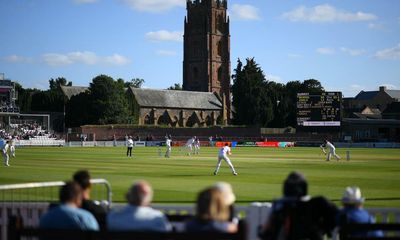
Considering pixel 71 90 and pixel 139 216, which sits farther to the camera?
pixel 71 90

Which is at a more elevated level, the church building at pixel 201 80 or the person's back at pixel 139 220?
the church building at pixel 201 80

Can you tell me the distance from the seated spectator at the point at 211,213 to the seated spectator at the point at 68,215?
1388mm

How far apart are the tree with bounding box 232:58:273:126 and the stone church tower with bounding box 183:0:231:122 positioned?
77.8 feet

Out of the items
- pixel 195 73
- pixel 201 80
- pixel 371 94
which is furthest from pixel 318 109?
pixel 371 94

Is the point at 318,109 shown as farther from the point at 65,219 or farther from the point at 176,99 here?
the point at 65,219

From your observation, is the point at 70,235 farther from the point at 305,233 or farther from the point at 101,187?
the point at 101,187

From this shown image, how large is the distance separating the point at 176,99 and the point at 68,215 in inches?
4887

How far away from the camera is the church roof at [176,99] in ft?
411

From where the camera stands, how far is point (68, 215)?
6922mm

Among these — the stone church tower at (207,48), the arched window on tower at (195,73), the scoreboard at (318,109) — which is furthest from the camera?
the arched window on tower at (195,73)

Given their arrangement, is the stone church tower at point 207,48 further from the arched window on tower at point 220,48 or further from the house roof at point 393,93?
the house roof at point 393,93

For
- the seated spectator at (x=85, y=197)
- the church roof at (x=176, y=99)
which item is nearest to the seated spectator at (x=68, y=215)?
the seated spectator at (x=85, y=197)

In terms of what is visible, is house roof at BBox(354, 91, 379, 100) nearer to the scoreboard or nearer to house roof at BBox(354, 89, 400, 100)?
house roof at BBox(354, 89, 400, 100)

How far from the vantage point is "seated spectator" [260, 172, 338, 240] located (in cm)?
683
